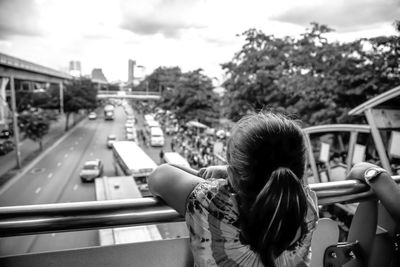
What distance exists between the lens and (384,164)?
5.11 meters

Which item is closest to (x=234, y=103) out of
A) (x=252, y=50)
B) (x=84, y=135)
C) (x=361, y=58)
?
(x=252, y=50)

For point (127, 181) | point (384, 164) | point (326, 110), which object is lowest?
point (127, 181)

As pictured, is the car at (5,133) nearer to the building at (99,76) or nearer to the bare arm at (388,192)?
the building at (99,76)

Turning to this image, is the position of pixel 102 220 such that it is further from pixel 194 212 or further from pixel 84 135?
pixel 84 135

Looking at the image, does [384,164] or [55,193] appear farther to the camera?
[55,193]

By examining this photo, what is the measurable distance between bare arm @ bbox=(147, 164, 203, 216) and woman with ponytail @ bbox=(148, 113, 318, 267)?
2cm

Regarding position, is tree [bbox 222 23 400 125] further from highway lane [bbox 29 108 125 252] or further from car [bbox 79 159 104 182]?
car [bbox 79 159 104 182]

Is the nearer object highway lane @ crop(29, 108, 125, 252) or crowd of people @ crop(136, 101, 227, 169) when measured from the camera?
highway lane @ crop(29, 108, 125, 252)

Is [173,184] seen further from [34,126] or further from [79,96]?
[79,96]

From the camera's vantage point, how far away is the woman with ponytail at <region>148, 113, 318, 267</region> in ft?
2.13

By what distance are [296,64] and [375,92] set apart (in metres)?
2.58

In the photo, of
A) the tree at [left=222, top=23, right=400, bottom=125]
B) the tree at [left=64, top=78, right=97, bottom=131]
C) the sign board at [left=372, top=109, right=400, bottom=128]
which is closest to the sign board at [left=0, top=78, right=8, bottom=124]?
the tree at [left=64, top=78, right=97, bottom=131]

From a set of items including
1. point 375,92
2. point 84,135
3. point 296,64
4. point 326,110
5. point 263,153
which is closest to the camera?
point 263,153

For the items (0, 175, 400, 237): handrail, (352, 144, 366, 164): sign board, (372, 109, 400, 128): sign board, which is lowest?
(352, 144, 366, 164): sign board
